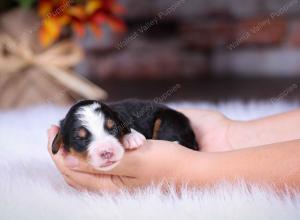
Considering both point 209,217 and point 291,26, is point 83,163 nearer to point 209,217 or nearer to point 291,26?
point 209,217

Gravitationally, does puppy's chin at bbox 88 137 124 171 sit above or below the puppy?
below

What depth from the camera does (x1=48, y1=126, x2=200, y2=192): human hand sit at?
104 centimetres

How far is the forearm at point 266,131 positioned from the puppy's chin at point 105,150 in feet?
1.35

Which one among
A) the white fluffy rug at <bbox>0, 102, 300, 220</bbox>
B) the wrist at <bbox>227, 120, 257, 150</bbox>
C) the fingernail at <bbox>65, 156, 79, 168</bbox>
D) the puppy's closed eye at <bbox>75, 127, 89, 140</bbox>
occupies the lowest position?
the white fluffy rug at <bbox>0, 102, 300, 220</bbox>

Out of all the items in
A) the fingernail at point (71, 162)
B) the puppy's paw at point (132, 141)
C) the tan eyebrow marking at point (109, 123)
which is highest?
the tan eyebrow marking at point (109, 123)

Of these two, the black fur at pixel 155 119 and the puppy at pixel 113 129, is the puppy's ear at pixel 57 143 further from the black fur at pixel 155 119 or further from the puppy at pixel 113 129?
the black fur at pixel 155 119

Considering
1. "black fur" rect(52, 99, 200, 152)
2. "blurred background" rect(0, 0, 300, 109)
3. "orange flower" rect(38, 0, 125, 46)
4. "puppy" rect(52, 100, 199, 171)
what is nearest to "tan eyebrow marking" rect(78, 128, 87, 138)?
"puppy" rect(52, 100, 199, 171)

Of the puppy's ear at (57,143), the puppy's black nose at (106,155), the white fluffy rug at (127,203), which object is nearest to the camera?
the white fluffy rug at (127,203)

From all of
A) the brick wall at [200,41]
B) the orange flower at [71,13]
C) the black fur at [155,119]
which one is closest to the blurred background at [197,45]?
the brick wall at [200,41]

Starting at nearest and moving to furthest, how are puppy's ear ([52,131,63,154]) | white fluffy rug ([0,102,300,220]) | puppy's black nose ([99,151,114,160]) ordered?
white fluffy rug ([0,102,300,220])
puppy's black nose ([99,151,114,160])
puppy's ear ([52,131,63,154])

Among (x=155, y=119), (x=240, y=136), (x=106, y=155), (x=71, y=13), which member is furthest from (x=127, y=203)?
(x=71, y=13)

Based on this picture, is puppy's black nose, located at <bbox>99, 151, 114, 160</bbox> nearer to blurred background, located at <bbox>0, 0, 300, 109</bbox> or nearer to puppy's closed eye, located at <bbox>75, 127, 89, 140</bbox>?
puppy's closed eye, located at <bbox>75, 127, 89, 140</bbox>

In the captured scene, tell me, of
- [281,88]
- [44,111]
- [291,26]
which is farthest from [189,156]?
[291,26]

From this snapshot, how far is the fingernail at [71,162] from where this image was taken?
1.07 m
